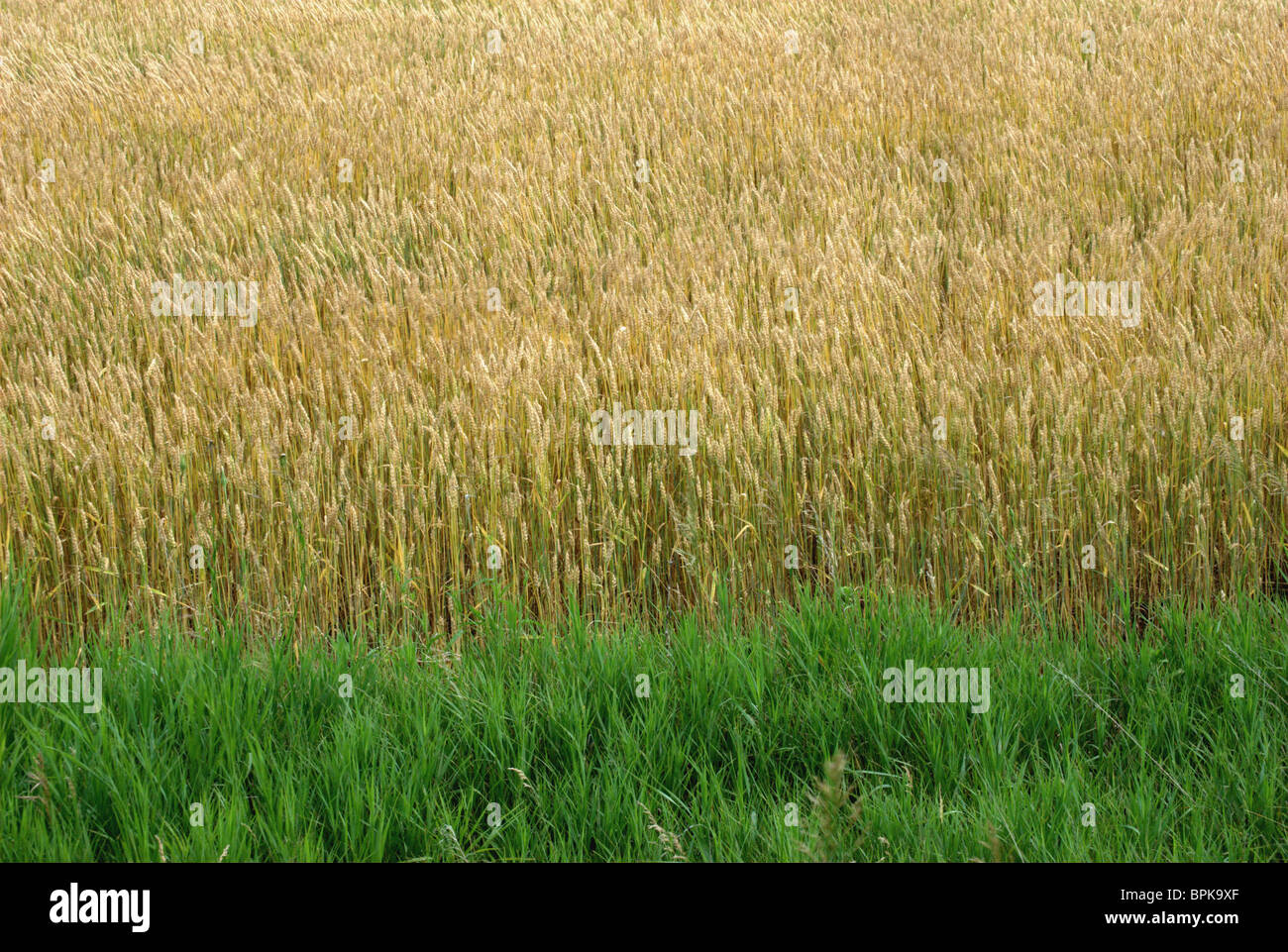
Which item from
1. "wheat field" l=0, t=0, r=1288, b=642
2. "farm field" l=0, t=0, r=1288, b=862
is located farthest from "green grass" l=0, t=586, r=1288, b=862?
"wheat field" l=0, t=0, r=1288, b=642

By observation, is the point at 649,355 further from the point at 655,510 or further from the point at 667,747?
the point at 667,747

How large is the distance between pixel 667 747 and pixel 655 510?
0.99 m

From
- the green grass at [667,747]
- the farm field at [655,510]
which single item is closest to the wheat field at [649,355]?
the farm field at [655,510]

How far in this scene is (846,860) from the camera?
2.07 meters

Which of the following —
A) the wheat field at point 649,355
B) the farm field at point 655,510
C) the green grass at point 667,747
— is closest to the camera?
the green grass at point 667,747

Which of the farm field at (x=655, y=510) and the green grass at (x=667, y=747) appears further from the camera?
the farm field at (x=655, y=510)

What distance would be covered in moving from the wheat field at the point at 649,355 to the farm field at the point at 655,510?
0.08 feet

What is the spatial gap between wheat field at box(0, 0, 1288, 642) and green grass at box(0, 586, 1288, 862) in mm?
284

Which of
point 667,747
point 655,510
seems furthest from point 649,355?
point 667,747

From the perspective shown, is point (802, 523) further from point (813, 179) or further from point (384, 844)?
point (813, 179)

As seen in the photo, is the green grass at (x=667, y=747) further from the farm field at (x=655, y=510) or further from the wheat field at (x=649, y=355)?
the wheat field at (x=649, y=355)

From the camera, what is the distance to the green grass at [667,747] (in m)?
2.16

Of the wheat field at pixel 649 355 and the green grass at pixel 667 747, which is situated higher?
the wheat field at pixel 649 355

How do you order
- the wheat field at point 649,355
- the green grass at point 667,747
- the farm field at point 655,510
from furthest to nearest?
the wheat field at point 649,355
the farm field at point 655,510
the green grass at point 667,747
